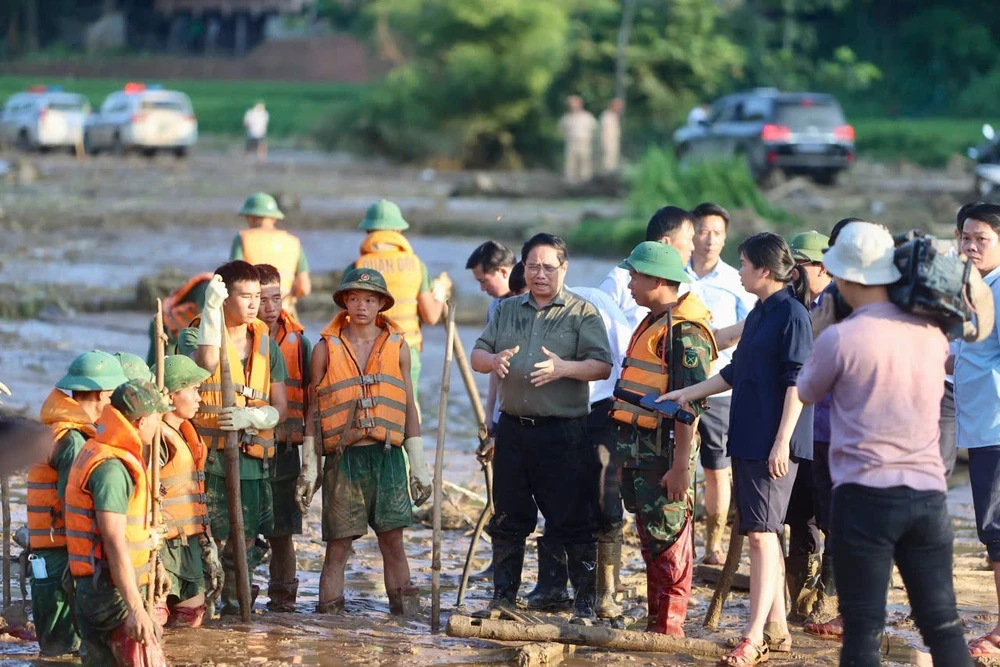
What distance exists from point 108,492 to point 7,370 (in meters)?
8.87

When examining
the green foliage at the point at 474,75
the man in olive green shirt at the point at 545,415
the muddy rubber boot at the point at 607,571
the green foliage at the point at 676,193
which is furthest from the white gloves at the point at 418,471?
the green foliage at the point at 474,75

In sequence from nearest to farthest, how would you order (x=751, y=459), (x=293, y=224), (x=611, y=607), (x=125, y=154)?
(x=751, y=459), (x=611, y=607), (x=293, y=224), (x=125, y=154)

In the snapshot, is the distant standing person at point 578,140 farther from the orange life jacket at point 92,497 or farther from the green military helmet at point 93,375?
the orange life jacket at point 92,497

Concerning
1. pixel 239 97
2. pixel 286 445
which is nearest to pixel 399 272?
pixel 286 445

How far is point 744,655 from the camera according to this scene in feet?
20.0

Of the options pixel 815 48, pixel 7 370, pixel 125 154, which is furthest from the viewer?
pixel 815 48

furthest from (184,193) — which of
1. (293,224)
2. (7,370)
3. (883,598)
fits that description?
(883,598)

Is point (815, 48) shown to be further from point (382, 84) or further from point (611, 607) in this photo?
point (611, 607)

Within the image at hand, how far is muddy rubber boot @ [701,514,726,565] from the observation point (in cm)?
813

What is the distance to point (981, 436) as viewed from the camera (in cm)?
645

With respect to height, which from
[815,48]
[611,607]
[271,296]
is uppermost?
[815,48]

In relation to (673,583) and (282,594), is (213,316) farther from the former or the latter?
(673,583)

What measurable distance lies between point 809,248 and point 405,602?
257cm

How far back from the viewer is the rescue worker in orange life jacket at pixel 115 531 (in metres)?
5.45
